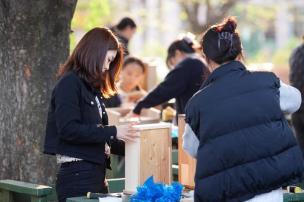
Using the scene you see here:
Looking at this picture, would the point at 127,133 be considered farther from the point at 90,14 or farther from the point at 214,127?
the point at 90,14

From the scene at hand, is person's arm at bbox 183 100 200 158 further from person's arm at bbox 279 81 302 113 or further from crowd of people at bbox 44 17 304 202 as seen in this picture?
person's arm at bbox 279 81 302 113

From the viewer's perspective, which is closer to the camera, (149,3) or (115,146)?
(115,146)

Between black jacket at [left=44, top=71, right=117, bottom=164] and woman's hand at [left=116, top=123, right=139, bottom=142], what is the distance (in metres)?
0.03

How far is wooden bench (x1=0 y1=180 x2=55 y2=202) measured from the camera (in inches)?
207

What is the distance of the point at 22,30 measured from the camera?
6.41 metres

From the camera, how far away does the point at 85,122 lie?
5055mm

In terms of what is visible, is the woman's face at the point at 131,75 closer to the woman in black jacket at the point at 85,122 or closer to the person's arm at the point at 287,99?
the woman in black jacket at the point at 85,122

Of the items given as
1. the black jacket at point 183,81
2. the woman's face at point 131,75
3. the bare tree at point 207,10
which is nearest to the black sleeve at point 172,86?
the black jacket at point 183,81

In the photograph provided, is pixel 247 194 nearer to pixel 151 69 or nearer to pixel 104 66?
pixel 104 66

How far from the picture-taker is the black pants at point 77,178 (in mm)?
5047

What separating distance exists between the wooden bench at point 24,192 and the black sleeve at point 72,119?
48 centimetres

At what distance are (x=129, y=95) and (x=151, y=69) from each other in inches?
25.4

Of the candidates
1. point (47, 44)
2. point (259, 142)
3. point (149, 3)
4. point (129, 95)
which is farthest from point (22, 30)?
point (149, 3)

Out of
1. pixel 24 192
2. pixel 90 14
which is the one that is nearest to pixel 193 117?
pixel 24 192
